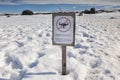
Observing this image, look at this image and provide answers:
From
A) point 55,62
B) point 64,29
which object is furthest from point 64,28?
point 55,62

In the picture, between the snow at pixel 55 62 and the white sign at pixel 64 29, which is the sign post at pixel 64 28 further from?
the snow at pixel 55 62

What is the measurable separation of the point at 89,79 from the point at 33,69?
1.05 meters

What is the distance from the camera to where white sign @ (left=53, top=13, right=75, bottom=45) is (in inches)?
163

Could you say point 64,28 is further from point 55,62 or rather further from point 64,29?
point 55,62

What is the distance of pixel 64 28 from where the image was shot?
4152 mm

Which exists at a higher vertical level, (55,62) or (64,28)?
(64,28)

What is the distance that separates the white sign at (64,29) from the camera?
414 centimetres

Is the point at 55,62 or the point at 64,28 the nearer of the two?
the point at 64,28

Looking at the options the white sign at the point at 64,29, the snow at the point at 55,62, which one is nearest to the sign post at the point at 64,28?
the white sign at the point at 64,29

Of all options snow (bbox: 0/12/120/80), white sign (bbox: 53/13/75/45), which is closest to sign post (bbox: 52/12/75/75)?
white sign (bbox: 53/13/75/45)

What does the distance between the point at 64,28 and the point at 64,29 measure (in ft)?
0.06

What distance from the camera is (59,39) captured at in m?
4.18

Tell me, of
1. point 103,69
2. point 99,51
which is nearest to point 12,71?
point 103,69

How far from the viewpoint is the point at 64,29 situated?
416 centimetres
